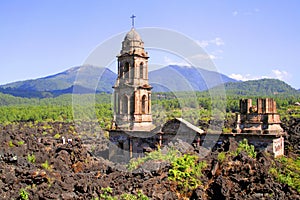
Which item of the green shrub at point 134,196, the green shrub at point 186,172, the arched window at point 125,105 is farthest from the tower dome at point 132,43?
the green shrub at point 134,196

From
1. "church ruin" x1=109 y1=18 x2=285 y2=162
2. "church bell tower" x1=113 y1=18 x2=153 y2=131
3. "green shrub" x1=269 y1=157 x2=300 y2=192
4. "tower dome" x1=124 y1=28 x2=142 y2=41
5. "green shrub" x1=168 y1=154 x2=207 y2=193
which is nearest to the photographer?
"green shrub" x1=269 y1=157 x2=300 y2=192

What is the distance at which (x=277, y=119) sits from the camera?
2381 centimetres

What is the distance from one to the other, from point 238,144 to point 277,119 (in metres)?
3.29

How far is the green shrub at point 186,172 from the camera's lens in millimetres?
18516

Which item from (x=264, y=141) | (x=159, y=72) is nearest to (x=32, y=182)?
(x=264, y=141)

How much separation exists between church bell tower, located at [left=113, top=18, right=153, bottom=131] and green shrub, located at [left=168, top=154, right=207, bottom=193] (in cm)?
895

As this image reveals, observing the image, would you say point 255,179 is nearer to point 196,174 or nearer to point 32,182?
point 196,174

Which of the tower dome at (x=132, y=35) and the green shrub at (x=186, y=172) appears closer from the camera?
the green shrub at (x=186, y=172)

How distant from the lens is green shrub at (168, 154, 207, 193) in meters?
18.5

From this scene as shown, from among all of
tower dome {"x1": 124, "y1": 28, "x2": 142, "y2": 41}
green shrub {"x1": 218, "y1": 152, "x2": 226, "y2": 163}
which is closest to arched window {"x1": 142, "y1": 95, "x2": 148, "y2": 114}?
tower dome {"x1": 124, "y1": 28, "x2": 142, "y2": 41}

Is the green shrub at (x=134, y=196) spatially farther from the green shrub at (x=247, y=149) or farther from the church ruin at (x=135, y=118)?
the church ruin at (x=135, y=118)

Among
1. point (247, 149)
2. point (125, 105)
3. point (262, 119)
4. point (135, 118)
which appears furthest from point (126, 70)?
point (247, 149)

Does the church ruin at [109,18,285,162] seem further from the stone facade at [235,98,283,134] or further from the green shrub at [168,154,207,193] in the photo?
the green shrub at [168,154,207,193]

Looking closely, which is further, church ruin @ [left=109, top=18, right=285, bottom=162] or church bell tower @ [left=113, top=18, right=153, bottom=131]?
church bell tower @ [left=113, top=18, right=153, bottom=131]
